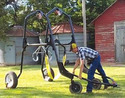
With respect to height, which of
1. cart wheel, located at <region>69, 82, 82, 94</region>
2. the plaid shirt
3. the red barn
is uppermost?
the red barn

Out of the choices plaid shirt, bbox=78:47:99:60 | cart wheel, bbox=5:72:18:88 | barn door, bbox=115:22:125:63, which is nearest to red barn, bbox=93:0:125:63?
barn door, bbox=115:22:125:63

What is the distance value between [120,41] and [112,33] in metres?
0.91

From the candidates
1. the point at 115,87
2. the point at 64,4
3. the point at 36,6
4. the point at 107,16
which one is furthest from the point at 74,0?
the point at 115,87

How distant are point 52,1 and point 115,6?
7.81 meters

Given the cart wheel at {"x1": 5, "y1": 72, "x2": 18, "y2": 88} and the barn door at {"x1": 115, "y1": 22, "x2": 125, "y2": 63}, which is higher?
the barn door at {"x1": 115, "y1": 22, "x2": 125, "y2": 63}

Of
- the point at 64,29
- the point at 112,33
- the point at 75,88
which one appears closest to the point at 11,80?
the point at 75,88

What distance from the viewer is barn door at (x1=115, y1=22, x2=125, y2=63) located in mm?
21453

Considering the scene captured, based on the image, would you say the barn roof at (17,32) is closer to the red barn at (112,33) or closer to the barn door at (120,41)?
the red barn at (112,33)

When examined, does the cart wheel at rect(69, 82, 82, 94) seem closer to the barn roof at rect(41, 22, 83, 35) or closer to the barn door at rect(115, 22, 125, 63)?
the barn door at rect(115, 22, 125, 63)

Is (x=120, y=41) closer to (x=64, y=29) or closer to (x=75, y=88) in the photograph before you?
(x=64, y=29)

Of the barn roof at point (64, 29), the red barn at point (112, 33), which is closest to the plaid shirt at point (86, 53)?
the red barn at point (112, 33)

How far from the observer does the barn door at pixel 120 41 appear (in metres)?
21.5

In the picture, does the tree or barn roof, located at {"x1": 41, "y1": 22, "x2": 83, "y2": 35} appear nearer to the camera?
barn roof, located at {"x1": 41, "y1": 22, "x2": 83, "y2": 35}

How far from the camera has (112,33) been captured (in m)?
22.0
